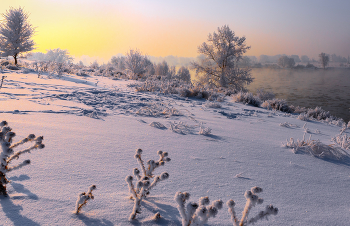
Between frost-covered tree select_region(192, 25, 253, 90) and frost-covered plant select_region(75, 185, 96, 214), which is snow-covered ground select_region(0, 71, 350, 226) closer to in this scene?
frost-covered plant select_region(75, 185, 96, 214)

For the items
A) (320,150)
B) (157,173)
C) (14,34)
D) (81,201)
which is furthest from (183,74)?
(81,201)

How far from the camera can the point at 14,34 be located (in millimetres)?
13930

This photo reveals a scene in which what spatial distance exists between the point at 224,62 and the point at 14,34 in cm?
1750

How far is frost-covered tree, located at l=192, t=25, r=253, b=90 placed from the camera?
19016mm

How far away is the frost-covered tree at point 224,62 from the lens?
62.4ft

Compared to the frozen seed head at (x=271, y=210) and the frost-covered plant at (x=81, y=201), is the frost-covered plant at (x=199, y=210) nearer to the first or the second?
the frozen seed head at (x=271, y=210)

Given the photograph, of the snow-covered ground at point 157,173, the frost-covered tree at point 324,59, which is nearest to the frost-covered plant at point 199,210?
the snow-covered ground at point 157,173

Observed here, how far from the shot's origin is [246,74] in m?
18.9

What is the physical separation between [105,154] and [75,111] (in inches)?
70.3

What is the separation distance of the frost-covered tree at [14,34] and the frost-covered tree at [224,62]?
14139 millimetres

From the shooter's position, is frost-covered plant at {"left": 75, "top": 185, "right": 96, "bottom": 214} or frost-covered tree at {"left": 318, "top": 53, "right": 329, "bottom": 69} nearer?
frost-covered plant at {"left": 75, "top": 185, "right": 96, "bottom": 214}

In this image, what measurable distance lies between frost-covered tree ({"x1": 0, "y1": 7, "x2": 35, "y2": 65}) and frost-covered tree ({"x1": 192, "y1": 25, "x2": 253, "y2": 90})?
14.1 m

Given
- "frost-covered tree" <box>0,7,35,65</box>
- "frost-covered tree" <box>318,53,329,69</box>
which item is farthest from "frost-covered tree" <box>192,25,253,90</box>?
"frost-covered tree" <box>318,53,329,69</box>

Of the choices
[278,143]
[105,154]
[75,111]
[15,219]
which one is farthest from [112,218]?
[75,111]
